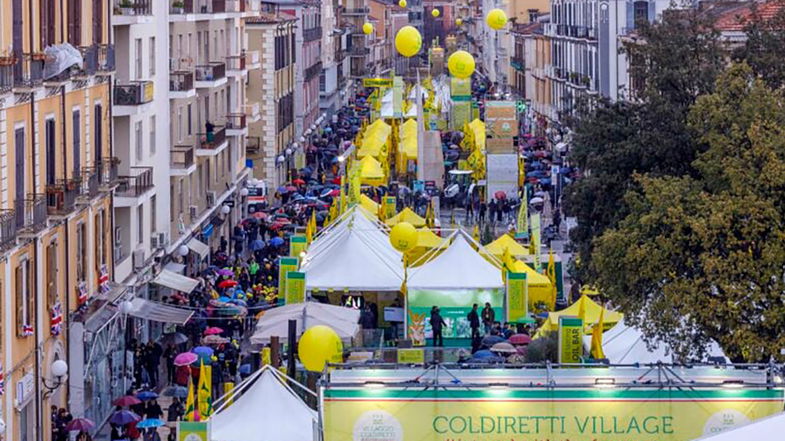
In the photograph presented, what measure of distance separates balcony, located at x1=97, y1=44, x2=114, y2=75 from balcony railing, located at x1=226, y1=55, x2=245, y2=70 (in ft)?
61.8

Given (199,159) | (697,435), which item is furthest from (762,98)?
(199,159)

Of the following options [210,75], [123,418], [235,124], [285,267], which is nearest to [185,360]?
[123,418]

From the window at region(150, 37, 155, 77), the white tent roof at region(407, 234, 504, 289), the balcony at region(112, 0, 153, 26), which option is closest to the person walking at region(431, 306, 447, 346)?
the white tent roof at region(407, 234, 504, 289)

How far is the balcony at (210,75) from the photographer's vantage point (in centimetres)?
4656

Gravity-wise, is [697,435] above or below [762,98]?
below

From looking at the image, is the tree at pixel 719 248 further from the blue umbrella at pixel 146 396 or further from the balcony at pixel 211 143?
the balcony at pixel 211 143

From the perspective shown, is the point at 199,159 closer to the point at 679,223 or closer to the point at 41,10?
the point at 41,10

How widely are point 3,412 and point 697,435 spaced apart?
10.2 metres

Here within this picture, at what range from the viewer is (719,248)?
2448 centimetres

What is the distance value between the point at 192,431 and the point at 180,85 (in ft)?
71.7

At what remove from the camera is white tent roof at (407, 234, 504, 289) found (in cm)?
3500

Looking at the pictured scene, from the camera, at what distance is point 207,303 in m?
37.8

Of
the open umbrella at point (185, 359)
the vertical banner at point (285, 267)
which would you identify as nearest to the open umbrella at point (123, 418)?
the open umbrella at point (185, 359)

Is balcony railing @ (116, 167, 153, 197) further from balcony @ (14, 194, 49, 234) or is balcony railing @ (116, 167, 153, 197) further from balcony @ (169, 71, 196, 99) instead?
balcony @ (14, 194, 49, 234)
